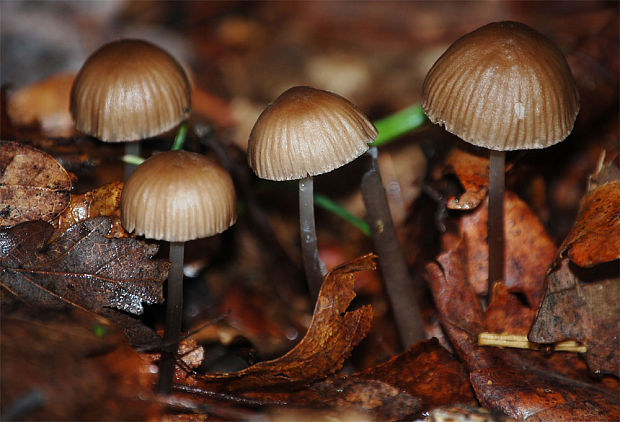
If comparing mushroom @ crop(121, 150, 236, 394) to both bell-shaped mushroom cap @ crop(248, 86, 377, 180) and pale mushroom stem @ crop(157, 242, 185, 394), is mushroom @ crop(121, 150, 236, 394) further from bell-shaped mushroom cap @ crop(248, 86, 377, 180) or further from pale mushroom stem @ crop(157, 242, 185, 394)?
bell-shaped mushroom cap @ crop(248, 86, 377, 180)

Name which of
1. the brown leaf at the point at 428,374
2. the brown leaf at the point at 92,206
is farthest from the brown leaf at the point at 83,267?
the brown leaf at the point at 428,374

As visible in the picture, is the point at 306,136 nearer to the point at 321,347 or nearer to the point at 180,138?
the point at 321,347

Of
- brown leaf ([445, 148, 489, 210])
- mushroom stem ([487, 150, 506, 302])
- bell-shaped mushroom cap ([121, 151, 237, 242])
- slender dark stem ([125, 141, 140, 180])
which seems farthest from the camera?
slender dark stem ([125, 141, 140, 180])

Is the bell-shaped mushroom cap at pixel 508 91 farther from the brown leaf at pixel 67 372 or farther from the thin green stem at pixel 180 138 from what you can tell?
Answer: the brown leaf at pixel 67 372

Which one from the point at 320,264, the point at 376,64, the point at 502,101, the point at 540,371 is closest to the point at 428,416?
the point at 540,371

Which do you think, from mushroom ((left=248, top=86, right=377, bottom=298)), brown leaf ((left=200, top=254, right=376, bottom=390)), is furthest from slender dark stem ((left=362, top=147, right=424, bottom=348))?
mushroom ((left=248, top=86, right=377, bottom=298))

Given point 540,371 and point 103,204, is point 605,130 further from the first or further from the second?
point 103,204

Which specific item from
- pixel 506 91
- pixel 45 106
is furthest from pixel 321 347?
pixel 45 106
